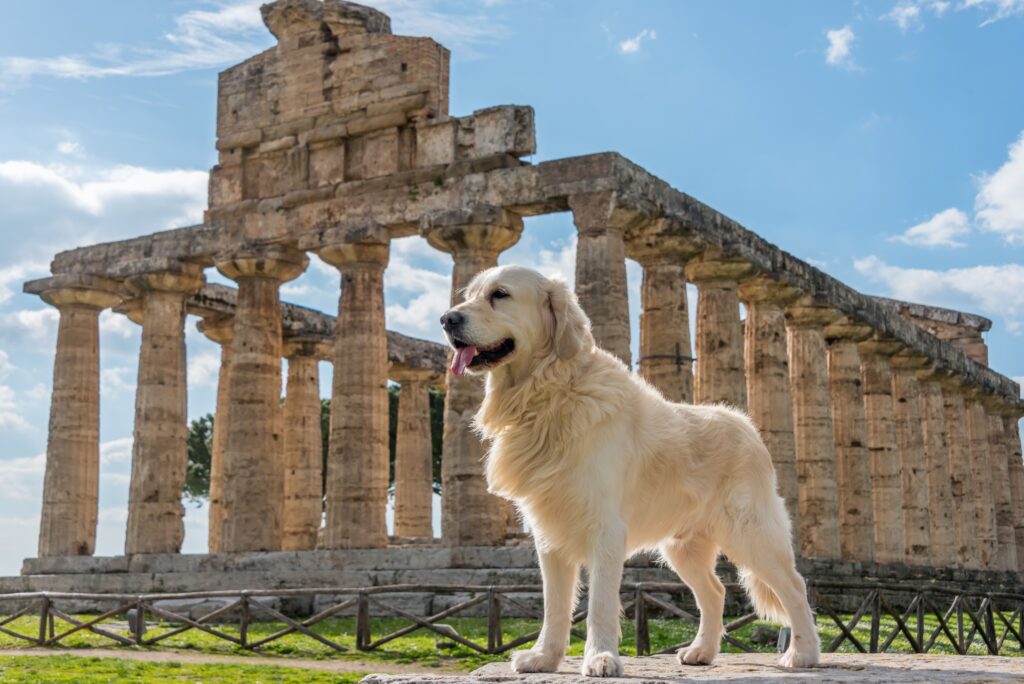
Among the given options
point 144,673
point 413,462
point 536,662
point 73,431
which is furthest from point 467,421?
point 536,662

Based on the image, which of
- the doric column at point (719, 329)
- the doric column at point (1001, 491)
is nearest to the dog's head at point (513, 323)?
the doric column at point (719, 329)

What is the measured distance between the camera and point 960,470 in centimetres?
4019

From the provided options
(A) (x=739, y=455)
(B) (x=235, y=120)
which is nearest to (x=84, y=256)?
(B) (x=235, y=120)

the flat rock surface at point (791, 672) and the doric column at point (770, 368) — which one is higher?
the doric column at point (770, 368)

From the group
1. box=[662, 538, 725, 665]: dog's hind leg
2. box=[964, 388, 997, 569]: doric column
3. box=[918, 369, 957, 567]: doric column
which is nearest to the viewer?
box=[662, 538, 725, 665]: dog's hind leg

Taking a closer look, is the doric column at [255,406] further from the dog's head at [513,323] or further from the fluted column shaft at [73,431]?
the dog's head at [513,323]

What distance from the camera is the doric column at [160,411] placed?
92.8ft

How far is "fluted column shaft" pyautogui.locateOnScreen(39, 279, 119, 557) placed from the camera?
96.8 ft

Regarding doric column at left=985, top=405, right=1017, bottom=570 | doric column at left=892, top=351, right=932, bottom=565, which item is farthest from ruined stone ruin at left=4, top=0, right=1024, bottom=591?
doric column at left=985, top=405, right=1017, bottom=570

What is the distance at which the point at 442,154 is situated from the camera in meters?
25.1

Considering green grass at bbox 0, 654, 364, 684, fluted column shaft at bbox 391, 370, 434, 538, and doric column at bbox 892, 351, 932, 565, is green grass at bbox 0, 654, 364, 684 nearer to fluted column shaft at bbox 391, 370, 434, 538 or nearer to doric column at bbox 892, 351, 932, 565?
fluted column shaft at bbox 391, 370, 434, 538

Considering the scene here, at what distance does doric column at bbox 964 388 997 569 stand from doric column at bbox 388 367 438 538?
18.0 meters

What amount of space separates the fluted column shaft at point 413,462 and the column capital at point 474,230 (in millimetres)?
12646

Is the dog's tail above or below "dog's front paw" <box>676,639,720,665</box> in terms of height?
above
